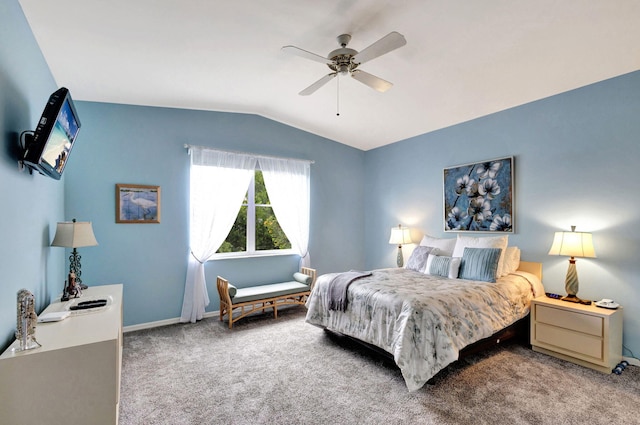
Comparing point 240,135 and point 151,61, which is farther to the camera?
point 240,135

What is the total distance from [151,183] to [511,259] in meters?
4.52

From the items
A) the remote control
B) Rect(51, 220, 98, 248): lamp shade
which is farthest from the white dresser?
Rect(51, 220, 98, 248): lamp shade

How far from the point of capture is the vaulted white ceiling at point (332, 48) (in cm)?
222

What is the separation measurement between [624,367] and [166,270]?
4.99m

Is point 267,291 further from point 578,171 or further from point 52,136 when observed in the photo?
point 578,171

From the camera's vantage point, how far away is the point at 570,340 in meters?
2.89

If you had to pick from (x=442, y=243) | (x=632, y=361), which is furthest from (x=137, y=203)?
(x=632, y=361)

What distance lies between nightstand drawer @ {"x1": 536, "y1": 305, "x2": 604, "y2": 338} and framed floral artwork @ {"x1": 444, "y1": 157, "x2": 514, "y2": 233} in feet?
3.45

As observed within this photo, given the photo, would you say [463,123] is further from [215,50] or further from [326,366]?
[326,366]

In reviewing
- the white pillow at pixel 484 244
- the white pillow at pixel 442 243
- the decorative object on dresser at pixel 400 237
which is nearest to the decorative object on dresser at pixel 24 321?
the white pillow at pixel 484 244

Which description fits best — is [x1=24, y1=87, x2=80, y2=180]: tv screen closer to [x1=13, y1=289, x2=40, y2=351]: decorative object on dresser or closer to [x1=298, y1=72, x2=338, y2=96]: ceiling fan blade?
[x1=13, y1=289, x2=40, y2=351]: decorative object on dresser

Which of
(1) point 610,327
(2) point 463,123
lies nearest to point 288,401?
(1) point 610,327

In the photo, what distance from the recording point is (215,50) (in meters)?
2.79

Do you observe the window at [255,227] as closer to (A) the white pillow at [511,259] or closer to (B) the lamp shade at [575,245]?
(A) the white pillow at [511,259]
